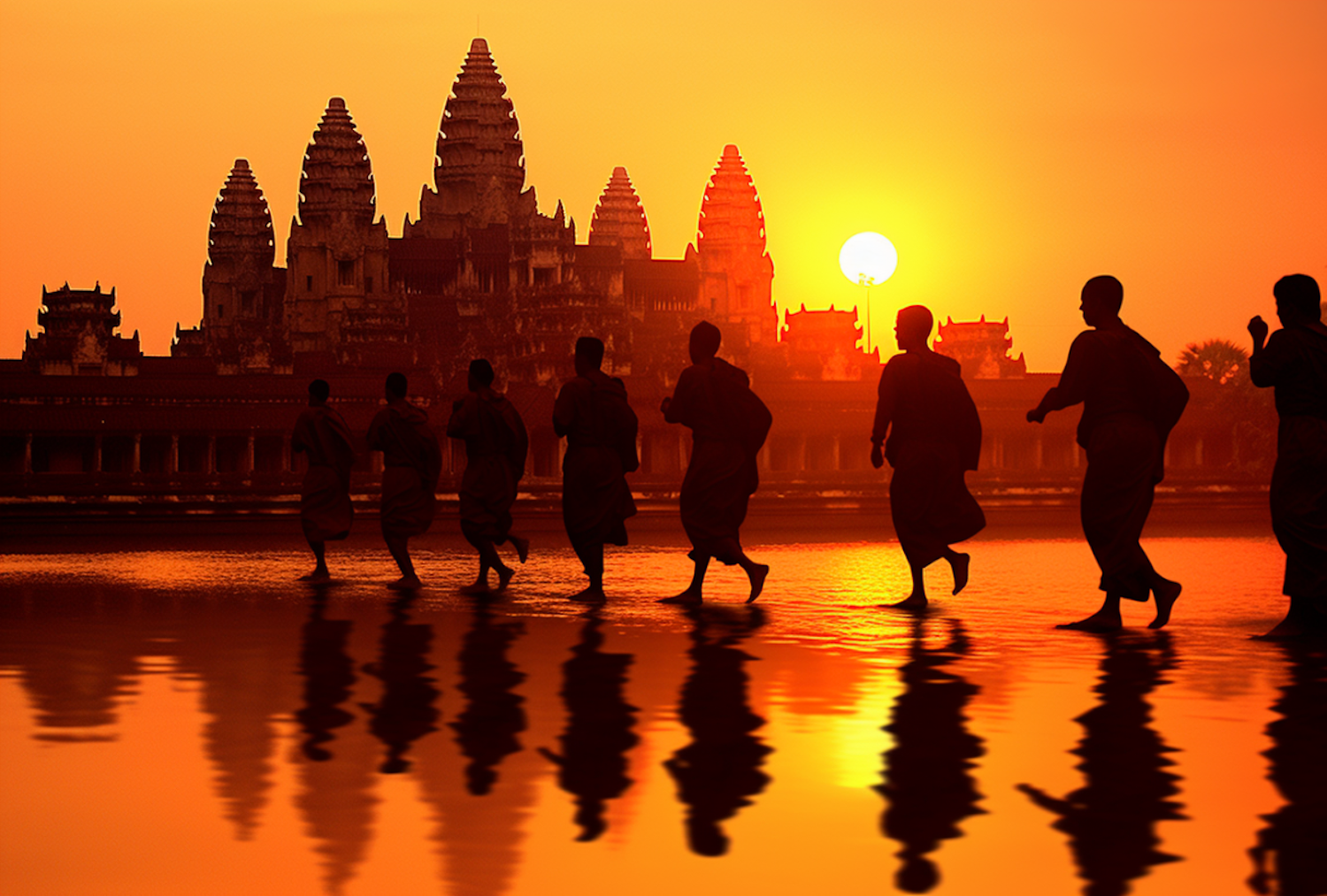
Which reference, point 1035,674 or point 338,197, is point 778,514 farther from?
point 338,197

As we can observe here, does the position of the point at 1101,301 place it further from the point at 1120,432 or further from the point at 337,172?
the point at 337,172

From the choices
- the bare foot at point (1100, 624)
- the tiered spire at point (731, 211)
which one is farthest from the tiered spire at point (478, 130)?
the bare foot at point (1100, 624)

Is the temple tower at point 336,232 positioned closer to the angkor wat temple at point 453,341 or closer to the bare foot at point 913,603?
the angkor wat temple at point 453,341

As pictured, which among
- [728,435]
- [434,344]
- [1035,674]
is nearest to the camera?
[1035,674]

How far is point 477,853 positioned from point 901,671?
4.04 metres

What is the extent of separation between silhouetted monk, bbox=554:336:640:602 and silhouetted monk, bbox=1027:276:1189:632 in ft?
11.0

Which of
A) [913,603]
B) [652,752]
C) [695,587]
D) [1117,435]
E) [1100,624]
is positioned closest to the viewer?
[652,752]

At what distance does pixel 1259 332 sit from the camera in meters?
9.88

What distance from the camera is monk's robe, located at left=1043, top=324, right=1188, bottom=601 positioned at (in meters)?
10.3

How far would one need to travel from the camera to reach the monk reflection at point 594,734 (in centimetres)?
543

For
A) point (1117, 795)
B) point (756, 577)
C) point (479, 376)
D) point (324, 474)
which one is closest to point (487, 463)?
point (479, 376)

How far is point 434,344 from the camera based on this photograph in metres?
81.6

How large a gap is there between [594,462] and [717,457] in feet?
2.95

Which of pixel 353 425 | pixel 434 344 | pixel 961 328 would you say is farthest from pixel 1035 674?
pixel 961 328
